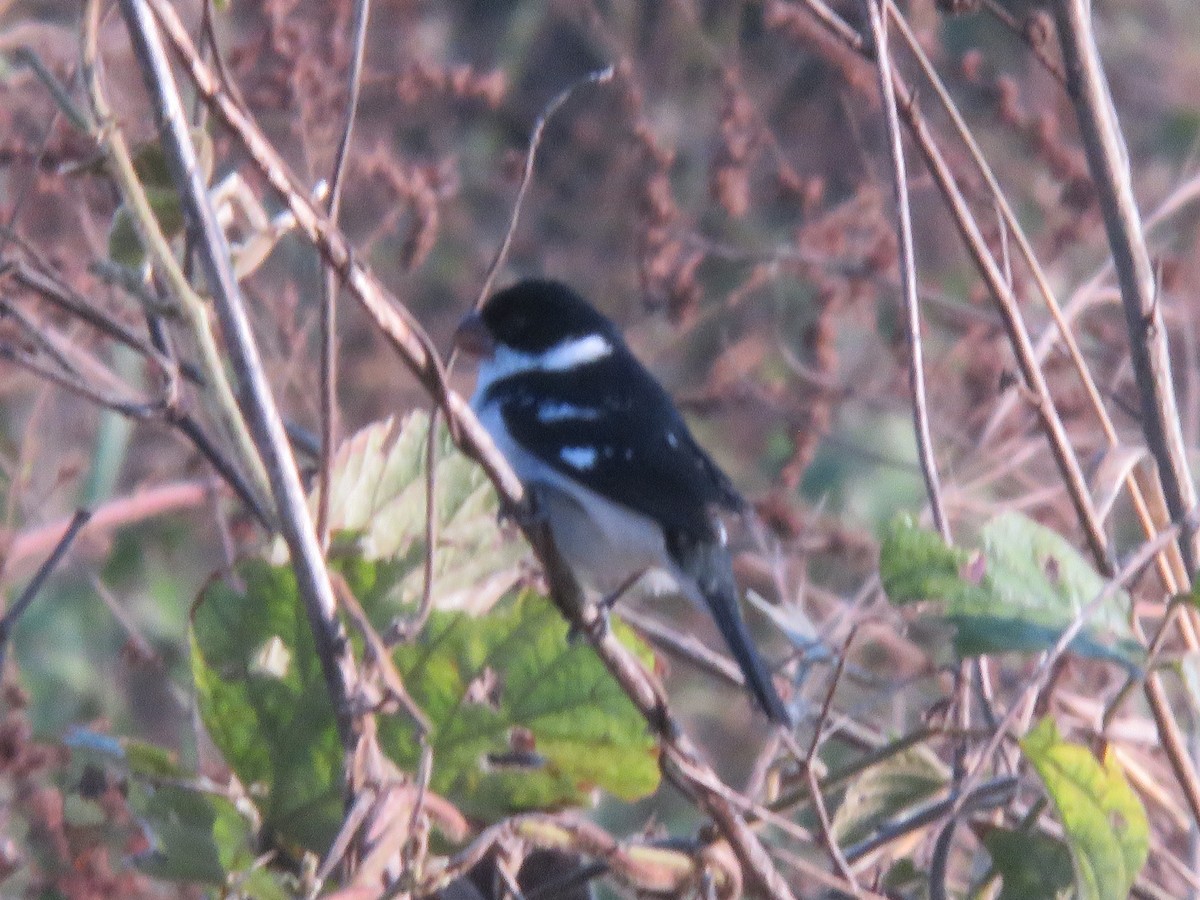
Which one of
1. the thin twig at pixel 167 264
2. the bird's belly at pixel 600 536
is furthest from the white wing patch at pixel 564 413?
the thin twig at pixel 167 264

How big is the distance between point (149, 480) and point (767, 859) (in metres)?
2.01

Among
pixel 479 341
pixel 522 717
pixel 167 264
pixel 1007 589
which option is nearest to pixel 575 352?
pixel 479 341

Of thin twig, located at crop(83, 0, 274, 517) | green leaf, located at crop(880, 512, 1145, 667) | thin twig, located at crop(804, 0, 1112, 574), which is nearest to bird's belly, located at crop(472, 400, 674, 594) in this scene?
thin twig, located at crop(804, 0, 1112, 574)

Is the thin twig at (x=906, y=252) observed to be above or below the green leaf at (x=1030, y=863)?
above

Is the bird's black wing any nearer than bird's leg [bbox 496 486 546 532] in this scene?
No

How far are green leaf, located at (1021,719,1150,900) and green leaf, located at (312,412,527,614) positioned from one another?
23.7 inches

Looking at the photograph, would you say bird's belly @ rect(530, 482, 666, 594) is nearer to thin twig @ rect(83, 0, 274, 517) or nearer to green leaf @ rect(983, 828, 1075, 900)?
green leaf @ rect(983, 828, 1075, 900)

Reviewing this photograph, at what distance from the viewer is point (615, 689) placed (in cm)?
151

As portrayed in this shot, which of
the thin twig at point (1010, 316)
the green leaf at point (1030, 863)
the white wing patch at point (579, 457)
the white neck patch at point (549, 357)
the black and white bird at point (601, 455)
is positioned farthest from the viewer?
the white neck patch at point (549, 357)

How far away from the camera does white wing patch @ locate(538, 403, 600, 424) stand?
2.77 meters

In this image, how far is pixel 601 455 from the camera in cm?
273

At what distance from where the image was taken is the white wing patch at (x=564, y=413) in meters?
2.77

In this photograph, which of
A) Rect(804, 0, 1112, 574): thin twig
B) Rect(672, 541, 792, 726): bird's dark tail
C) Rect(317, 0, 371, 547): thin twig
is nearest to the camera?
Rect(317, 0, 371, 547): thin twig

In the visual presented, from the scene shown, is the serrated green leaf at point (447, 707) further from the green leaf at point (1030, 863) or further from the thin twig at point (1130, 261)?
the thin twig at point (1130, 261)
